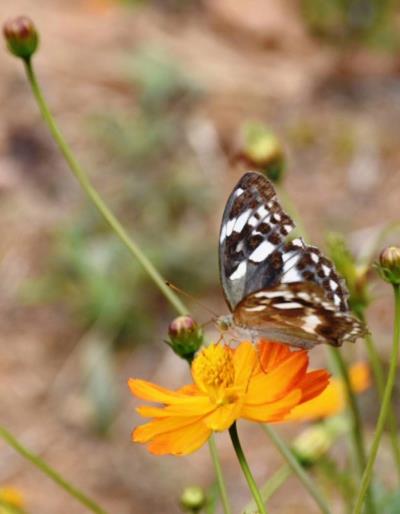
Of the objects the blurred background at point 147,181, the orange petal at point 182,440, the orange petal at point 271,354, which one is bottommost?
the orange petal at point 182,440

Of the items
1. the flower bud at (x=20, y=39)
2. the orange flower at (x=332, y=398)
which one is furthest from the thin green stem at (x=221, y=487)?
the flower bud at (x=20, y=39)

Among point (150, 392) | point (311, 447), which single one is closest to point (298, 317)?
point (150, 392)

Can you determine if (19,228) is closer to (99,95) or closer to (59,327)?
(59,327)

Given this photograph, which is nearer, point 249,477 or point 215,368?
point 249,477

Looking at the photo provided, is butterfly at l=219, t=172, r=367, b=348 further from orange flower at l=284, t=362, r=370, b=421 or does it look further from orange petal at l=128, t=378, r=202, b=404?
orange flower at l=284, t=362, r=370, b=421

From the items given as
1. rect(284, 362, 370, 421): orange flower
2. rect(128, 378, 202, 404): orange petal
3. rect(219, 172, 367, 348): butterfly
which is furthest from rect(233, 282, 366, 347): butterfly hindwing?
rect(284, 362, 370, 421): orange flower

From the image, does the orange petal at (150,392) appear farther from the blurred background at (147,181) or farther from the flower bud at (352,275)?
the blurred background at (147,181)

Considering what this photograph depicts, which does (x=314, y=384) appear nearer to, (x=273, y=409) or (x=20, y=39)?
(x=273, y=409)
